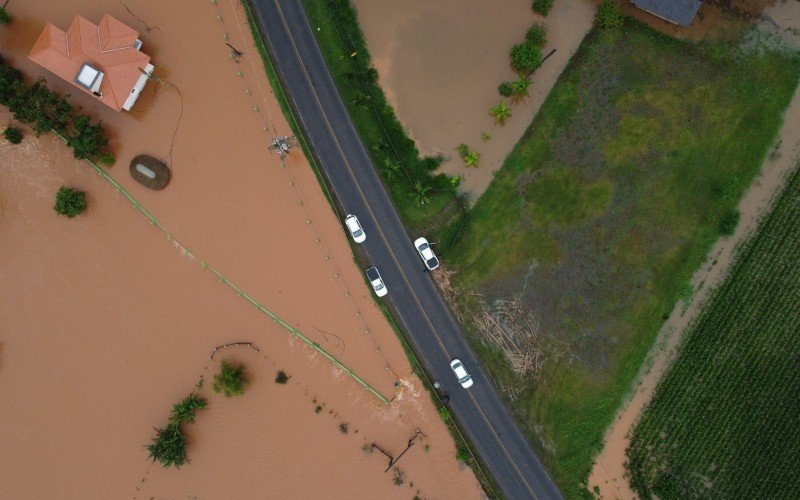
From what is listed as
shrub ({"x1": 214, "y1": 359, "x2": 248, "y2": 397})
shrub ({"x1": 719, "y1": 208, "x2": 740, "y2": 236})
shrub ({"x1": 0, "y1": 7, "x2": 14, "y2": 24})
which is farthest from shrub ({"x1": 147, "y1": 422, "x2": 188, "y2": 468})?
shrub ({"x1": 719, "y1": 208, "x2": 740, "y2": 236})

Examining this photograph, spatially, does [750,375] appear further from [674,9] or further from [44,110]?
[44,110]

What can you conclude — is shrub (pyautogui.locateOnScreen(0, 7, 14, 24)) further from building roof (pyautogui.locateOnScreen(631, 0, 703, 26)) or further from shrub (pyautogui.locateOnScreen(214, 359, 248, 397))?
building roof (pyautogui.locateOnScreen(631, 0, 703, 26))

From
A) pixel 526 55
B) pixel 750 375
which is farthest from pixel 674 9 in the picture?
pixel 750 375

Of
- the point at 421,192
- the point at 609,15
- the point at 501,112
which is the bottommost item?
the point at 421,192

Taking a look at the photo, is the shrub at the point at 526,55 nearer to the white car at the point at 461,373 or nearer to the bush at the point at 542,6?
the bush at the point at 542,6

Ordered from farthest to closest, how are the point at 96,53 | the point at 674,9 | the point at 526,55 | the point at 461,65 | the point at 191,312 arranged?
the point at 191,312
the point at 461,65
the point at 526,55
the point at 96,53
the point at 674,9

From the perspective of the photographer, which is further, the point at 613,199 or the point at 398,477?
the point at 398,477

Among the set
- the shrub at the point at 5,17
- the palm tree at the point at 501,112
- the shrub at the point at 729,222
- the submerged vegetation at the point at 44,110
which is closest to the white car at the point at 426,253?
the palm tree at the point at 501,112
